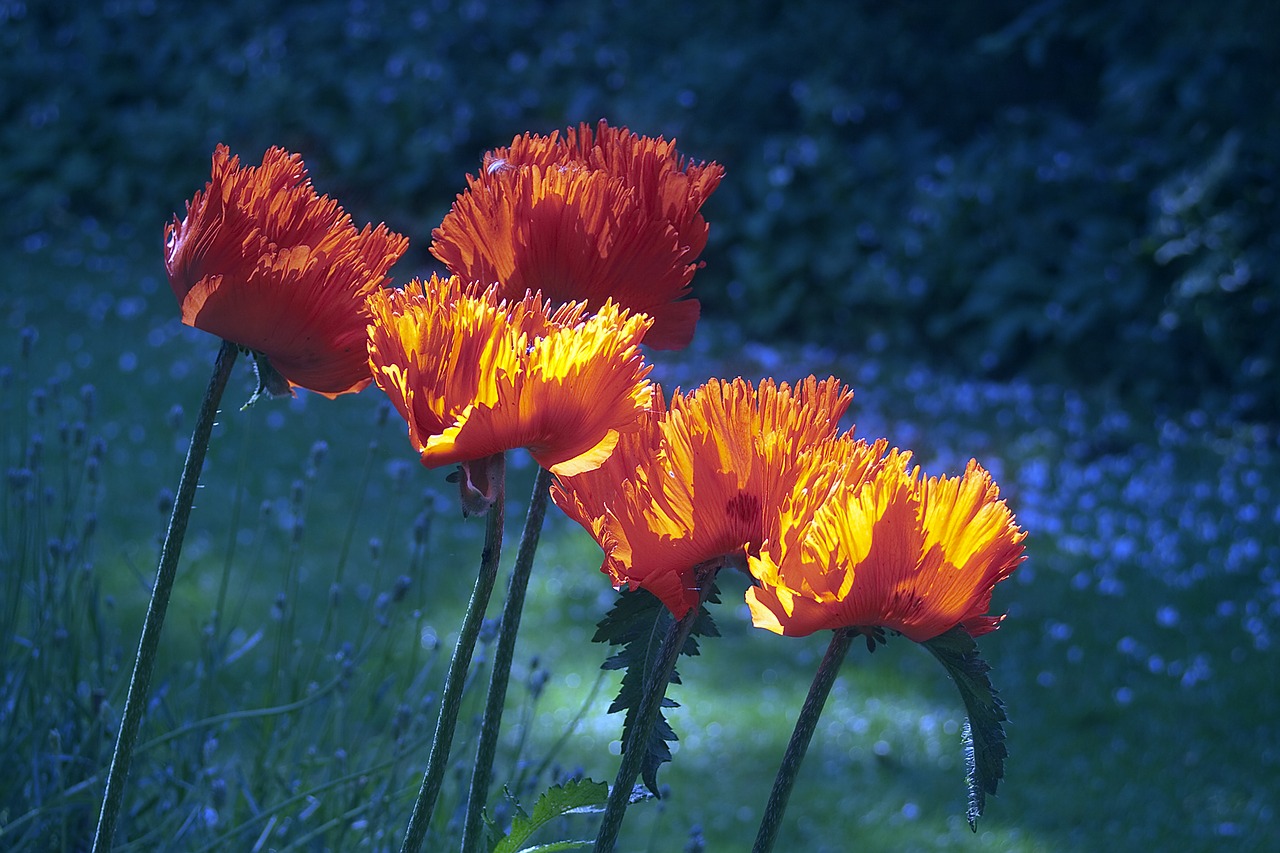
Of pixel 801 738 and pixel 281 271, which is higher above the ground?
pixel 281 271

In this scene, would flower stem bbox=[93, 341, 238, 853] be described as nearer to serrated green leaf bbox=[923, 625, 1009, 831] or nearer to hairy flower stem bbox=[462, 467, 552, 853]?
hairy flower stem bbox=[462, 467, 552, 853]

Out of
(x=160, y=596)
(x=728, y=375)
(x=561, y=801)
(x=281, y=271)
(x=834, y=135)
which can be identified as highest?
(x=834, y=135)

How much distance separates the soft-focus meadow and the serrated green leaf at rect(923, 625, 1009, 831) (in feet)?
2.42

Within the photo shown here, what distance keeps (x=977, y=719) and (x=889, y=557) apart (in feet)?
0.41

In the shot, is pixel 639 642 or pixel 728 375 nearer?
pixel 639 642

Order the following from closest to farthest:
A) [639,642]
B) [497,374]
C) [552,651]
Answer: [497,374]
[639,642]
[552,651]

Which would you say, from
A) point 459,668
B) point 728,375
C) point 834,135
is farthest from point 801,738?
point 834,135

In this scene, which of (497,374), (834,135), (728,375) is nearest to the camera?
(497,374)

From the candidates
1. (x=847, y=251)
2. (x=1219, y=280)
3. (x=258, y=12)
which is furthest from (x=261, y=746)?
(x=258, y=12)

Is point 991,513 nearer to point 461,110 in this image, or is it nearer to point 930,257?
point 930,257

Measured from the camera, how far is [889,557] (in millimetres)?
681

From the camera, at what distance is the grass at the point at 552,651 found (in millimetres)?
1689

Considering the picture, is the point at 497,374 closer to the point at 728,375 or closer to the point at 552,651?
the point at 552,651

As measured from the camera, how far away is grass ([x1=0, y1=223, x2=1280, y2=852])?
5.54 feet
